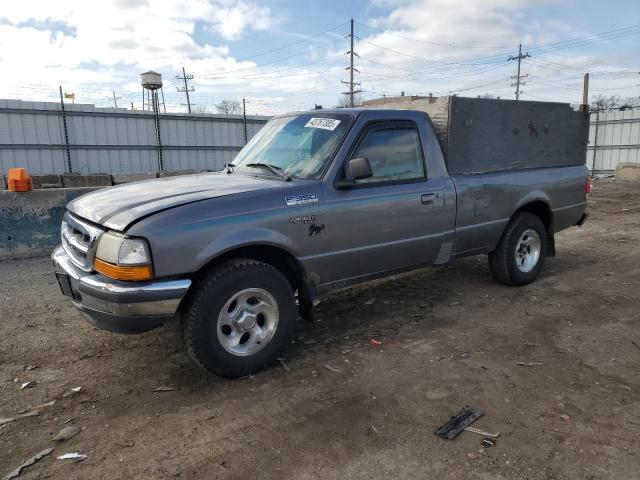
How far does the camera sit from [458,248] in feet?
16.2

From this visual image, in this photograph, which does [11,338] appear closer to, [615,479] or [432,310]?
[432,310]

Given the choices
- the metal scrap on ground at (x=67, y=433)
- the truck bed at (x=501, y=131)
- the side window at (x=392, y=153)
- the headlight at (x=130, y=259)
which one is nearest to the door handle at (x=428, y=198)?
the side window at (x=392, y=153)

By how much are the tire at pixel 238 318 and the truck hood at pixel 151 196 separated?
22.3 inches

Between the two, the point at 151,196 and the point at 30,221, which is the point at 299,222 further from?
the point at 30,221

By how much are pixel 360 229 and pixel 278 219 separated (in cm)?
81

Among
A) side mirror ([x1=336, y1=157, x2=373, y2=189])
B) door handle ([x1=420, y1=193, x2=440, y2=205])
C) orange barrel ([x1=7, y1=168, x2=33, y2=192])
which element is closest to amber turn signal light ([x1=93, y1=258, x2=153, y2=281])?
side mirror ([x1=336, y1=157, x2=373, y2=189])

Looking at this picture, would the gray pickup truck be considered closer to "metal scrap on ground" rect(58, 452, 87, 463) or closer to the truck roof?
the truck roof

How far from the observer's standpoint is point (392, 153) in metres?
4.37

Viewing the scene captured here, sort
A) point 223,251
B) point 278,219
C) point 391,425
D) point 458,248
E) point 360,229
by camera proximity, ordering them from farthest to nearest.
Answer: point 458,248 < point 360,229 < point 278,219 < point 223,251 < point 391,425

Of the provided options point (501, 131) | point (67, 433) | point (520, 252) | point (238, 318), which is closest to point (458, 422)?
point (238, 318)

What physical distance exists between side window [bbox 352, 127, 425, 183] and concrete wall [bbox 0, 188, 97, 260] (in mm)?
5501

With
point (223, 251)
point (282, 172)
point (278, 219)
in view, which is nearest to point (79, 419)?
point (223, 251)

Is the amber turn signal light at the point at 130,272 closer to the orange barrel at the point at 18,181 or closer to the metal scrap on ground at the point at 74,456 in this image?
the metal scrap on ground at the point at 74,456

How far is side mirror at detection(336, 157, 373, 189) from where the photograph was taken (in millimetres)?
3789
